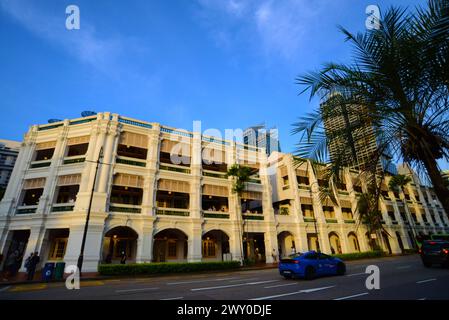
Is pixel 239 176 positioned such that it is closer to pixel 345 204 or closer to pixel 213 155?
pixel 213 155

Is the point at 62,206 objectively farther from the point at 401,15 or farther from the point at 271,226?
the point at 401,15

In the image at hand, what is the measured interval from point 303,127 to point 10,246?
93.1ft

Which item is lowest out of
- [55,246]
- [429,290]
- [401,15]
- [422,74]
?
[429,290]

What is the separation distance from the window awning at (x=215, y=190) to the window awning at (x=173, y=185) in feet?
6.98

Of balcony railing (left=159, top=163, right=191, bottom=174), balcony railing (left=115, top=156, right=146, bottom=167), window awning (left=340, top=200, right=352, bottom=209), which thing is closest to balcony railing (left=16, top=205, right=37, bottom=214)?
balcony railing (left=115, top=156, right=146, bottom=167)

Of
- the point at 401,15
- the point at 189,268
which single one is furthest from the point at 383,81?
the point at 189,268

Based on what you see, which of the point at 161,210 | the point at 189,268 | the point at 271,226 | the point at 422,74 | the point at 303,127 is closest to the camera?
the point at 422,74

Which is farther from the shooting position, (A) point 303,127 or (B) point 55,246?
(B) point 55,246

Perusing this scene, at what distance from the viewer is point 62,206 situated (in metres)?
20.5

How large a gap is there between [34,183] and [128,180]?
934cm

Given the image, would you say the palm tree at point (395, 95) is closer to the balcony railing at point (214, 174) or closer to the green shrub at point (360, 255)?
the balcony railing at point (214, 174)

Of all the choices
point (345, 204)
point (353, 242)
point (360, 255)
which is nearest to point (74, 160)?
point (360, 255)

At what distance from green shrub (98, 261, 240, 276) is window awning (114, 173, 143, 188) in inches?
290
